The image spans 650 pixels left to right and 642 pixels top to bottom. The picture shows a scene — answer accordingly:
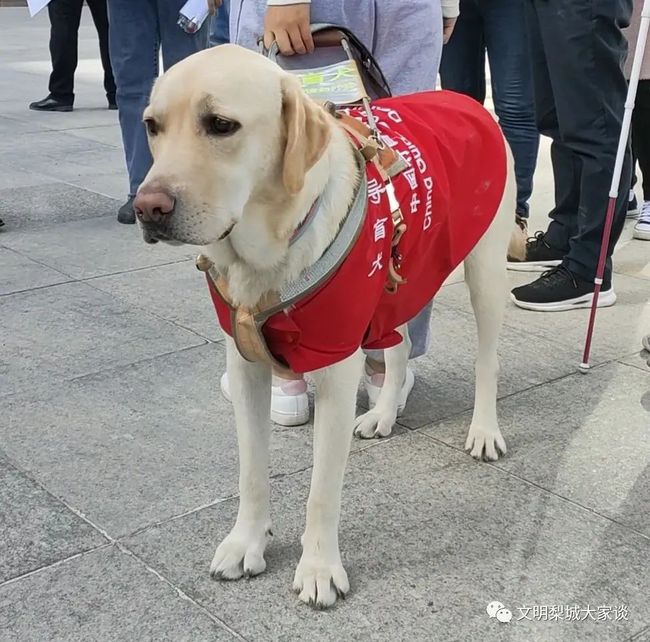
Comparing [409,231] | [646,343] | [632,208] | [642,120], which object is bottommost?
[632,208]

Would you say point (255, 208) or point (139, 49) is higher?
point (255, 208)

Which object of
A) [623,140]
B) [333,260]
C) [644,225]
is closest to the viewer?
[333,260]

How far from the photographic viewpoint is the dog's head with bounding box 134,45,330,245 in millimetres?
2055

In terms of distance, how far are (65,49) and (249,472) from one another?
851cm

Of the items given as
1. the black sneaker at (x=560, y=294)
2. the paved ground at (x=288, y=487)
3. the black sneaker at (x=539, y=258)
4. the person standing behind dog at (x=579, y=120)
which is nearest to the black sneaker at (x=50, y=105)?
the paved ground at (x=288, y=487)

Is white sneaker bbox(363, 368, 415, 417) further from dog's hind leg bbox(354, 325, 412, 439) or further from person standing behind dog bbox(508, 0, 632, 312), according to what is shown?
person standing behind dog bbox(508, 0, 632, 312)

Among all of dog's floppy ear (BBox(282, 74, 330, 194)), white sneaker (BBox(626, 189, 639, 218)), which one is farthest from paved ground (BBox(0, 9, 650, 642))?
white sneaker (BBox(626, 189, 639, 218))

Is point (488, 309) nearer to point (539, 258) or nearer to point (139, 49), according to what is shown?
point (539, 258)

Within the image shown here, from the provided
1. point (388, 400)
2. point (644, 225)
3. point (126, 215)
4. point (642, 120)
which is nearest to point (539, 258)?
point (644, 225)

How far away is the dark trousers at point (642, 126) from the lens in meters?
5.90

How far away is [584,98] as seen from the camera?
4527 mm

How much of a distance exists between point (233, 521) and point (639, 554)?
1.24 m

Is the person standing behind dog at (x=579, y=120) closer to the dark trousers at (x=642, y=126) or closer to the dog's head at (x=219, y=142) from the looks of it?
the dark trousers at (x=642, y=126)

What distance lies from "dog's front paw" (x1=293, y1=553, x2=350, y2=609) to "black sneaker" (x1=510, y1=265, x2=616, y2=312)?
265 centimetres
